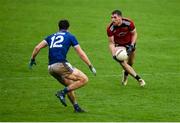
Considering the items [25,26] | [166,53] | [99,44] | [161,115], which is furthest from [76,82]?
[25,26]

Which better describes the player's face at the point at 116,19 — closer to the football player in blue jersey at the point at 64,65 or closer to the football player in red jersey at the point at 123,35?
the football player in red jersey at the point at 123,35

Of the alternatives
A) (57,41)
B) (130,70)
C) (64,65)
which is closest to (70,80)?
(64,65)

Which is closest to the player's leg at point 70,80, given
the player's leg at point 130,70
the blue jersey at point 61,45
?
the blue jersey at point 61,45

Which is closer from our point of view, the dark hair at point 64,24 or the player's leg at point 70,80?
the player's leg at point 70,80

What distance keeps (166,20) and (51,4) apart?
884 cm

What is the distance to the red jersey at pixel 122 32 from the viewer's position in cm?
2178

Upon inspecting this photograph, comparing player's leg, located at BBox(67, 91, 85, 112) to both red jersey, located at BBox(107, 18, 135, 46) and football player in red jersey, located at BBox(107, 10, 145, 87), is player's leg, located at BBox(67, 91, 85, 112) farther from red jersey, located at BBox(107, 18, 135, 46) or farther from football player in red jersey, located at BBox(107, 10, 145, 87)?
red jersey, located at BBox(107, 18, 135, 46)

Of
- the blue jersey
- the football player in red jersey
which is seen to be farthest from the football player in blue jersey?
the football player in red jersey

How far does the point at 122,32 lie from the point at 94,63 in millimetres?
5070

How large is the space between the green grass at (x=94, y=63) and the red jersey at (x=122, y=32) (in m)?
1.55

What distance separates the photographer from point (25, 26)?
35969 millimetres

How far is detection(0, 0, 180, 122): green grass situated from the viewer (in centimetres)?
1822

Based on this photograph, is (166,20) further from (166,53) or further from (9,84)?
(9,84)

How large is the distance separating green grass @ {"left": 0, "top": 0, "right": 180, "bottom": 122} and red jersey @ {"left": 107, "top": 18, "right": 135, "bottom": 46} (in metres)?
1.55
